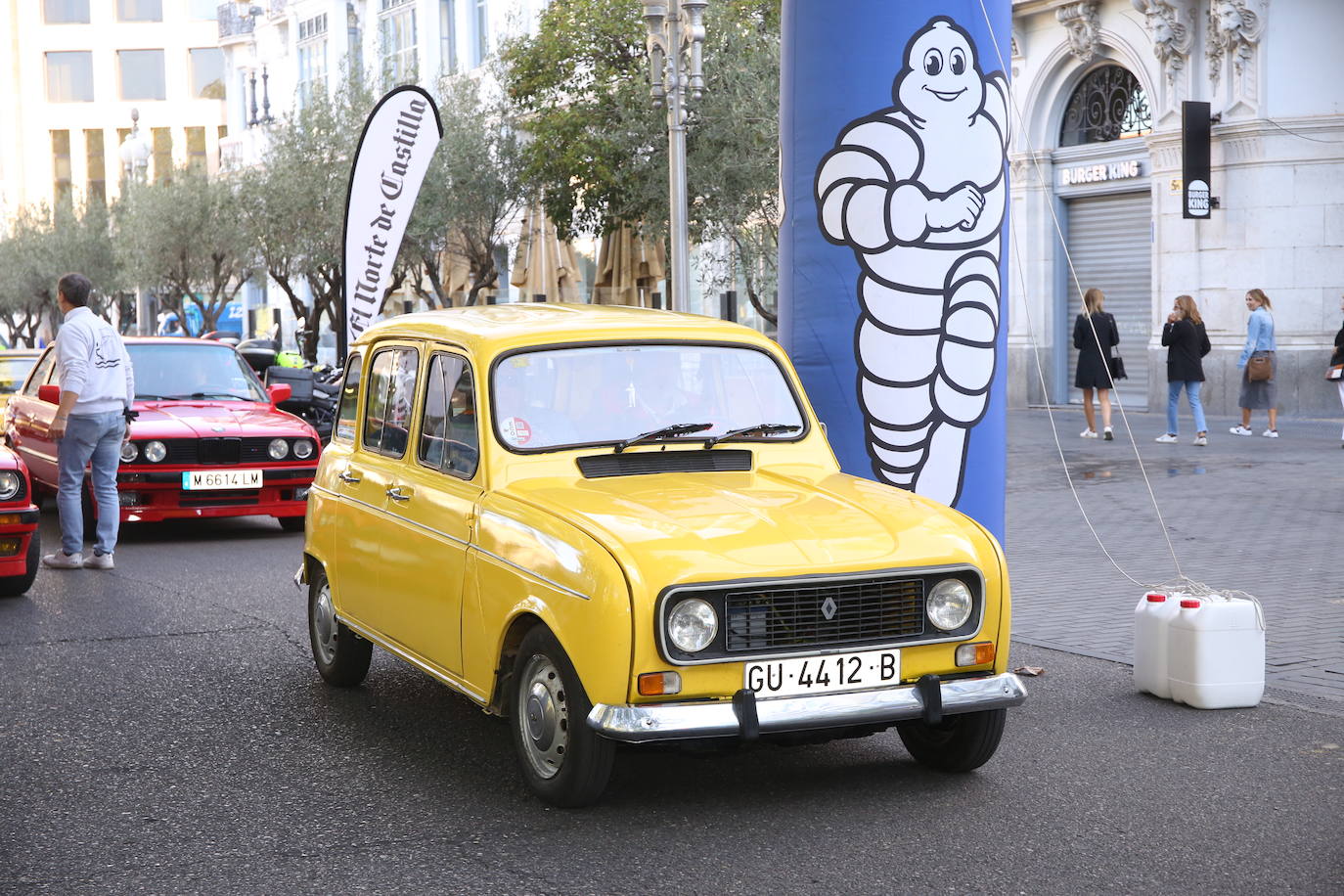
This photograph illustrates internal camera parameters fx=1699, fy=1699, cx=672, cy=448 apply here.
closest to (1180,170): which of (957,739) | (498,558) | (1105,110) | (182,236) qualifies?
(1105,110)

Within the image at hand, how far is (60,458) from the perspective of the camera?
36.7ft

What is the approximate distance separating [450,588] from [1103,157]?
22.4 m

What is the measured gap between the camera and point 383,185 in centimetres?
1501

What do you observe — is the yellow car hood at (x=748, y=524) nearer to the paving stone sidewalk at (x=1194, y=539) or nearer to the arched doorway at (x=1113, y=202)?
the paving stone sidewalk at (x=1194, y=539)

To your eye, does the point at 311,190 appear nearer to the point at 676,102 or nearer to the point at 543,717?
the point at 676,102

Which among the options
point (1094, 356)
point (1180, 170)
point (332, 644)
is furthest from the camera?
point (1180, 170)

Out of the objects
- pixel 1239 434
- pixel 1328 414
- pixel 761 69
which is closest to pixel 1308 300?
pixel 1328 414

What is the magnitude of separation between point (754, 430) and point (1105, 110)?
21829mm

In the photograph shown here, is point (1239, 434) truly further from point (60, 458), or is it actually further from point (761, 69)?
point (60, 458)

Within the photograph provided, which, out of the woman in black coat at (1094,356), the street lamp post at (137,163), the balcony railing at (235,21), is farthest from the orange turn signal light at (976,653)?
the balcony railing at (235,21)

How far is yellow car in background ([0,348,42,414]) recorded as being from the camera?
1711 centimetres

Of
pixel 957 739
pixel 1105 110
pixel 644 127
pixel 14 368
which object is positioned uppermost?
pixel 1105 110

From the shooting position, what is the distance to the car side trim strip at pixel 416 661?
5828 millimetres

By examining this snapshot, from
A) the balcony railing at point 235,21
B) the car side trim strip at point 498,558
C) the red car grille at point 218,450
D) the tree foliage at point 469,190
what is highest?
the balcony railing at point 235,21
